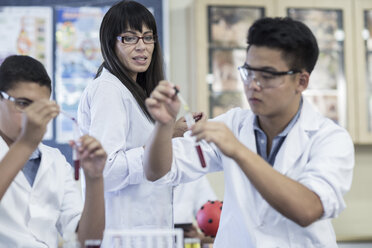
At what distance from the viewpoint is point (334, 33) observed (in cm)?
393

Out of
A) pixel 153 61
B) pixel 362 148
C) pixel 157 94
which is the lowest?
pixel 362 148

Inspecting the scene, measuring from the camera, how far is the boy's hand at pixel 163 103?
132 cm

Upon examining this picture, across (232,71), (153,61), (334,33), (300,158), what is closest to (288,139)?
(300,158)

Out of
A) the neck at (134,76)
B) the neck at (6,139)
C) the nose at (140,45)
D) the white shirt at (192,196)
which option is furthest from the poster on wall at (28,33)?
the neck at (6,139)

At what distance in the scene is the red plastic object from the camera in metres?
2.68

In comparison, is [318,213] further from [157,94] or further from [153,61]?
[153,61]

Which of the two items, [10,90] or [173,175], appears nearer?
[10,90]

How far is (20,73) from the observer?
1.50 m

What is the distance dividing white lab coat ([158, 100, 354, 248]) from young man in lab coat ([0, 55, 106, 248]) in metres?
0.29

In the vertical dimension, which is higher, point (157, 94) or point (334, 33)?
point (334, 33)

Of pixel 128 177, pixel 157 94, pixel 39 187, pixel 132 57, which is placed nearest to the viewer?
pixel 157 94

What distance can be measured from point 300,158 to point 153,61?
0.72 m

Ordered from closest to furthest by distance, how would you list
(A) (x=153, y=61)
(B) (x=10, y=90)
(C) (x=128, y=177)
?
(B) (x=10, y=90) < (C) (x=128, y=177) < (A) (x=153, y=61)

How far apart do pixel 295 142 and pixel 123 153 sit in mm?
551
